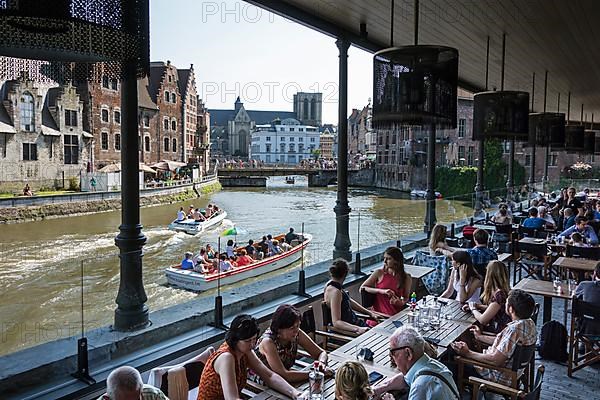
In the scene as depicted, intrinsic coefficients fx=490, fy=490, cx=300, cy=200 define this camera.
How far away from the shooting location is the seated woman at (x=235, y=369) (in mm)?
2674

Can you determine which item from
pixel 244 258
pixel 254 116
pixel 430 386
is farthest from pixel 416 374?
pixel 254 116

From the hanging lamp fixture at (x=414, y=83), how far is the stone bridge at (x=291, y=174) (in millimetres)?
55284

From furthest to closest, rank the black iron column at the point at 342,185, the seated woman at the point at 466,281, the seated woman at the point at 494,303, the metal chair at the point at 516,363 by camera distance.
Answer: the black iron column at the point at 342,185 → the seated woman at the point at 466,281 → the seated woman at the point at 494,303 → the metal chair at the point at 516,363

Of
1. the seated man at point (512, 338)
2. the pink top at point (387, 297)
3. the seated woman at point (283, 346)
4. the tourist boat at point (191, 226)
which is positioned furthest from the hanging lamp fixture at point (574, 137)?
the tourist boat at point (191, 226)

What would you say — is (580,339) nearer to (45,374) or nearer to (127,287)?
(127,287)

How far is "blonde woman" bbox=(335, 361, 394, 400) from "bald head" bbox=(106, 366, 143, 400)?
93 centimetres

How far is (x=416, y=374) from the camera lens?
254 centimetres

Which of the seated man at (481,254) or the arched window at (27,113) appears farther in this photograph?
the arched window at (27,113)

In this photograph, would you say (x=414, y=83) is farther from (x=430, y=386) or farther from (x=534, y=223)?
(x=534, y=223)

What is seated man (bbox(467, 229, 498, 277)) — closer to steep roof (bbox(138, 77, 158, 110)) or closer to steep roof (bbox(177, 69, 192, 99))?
steep roof (bbox(138, 77, 158, 110))

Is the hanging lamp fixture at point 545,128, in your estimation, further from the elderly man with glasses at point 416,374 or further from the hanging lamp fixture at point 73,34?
the hanging lamp fixture at point 73,34

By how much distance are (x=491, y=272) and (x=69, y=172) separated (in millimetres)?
33204

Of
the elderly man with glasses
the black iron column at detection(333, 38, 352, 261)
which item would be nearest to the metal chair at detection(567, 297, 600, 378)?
the elderly man with glasses

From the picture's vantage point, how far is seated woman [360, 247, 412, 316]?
14.8ft
